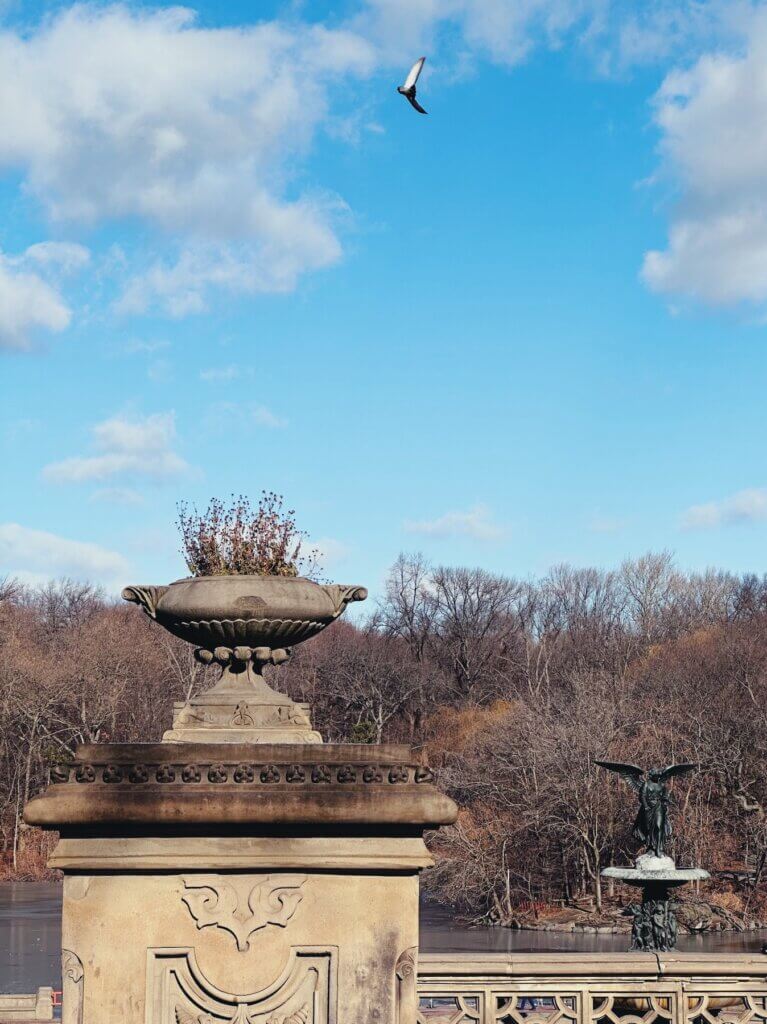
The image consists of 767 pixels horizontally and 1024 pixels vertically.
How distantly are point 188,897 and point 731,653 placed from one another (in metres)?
51.9

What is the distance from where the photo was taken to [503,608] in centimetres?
8744

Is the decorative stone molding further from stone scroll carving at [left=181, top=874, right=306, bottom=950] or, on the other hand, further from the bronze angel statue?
the bronze angel statue

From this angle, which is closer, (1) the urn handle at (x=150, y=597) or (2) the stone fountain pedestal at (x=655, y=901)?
(1) the urn handle at (x=150, y=597)

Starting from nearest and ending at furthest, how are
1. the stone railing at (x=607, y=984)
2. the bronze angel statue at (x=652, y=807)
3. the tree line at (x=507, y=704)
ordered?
the stone railing at (x=607, y=984)
the bronze angel statue at (x=652, y=807)
the tree line at (x=507, y=704)

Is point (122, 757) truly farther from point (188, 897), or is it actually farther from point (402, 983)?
point (402, 983)

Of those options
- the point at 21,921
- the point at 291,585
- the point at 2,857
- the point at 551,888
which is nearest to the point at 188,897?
the point at 291,585

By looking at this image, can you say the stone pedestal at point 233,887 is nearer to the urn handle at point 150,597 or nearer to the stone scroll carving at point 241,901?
the stone scroll carving at point 241,901

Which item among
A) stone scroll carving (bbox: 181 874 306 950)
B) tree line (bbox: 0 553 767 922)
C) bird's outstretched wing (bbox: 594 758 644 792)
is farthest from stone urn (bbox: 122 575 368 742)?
tree line (bbox: 0 553 767 922)

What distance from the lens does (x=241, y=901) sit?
3.10m

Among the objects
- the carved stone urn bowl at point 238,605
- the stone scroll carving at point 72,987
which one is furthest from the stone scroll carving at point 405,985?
the carved stone urn bowl at point 238,605

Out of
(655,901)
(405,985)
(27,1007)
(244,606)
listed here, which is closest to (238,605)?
(244,606)

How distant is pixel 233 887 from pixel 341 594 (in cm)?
343

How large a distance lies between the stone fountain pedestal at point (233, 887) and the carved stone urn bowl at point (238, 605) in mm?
2903

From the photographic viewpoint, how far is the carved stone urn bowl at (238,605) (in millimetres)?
6148
